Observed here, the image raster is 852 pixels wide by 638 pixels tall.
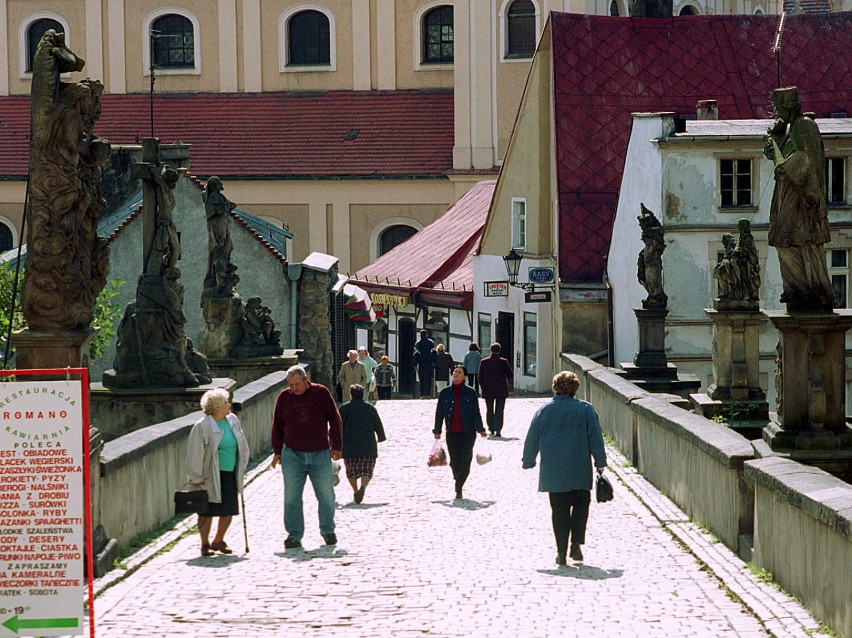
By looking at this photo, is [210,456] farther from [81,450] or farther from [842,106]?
[842,106]

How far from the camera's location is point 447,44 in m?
54.1

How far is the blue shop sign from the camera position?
3734 cm

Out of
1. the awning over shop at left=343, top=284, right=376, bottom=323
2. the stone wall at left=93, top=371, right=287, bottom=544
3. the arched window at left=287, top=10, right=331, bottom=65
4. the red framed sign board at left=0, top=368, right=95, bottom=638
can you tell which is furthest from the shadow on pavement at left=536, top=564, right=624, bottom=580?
the arched window at left=287, top=10, right=331, bottom=65

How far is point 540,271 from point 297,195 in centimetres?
1730

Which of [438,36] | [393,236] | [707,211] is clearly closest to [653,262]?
[707,211]

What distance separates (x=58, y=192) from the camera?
11375 millimetres

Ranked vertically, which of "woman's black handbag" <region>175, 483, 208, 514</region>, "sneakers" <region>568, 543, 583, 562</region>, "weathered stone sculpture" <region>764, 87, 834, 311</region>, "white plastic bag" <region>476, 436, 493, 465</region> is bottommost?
"sneakers" <region>568, 543, 583, 562</region>

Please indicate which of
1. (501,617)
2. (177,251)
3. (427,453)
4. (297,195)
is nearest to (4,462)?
(501,617)

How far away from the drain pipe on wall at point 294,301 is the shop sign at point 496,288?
5.69 metres

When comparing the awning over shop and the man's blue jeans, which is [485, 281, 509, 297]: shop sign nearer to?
the awning over shop

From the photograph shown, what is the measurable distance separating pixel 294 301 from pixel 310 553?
2291cm

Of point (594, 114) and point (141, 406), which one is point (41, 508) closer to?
point (141, 406)

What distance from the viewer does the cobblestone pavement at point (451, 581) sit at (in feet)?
32.2

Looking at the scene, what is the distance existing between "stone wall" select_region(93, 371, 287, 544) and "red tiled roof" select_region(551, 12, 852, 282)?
2256cm
